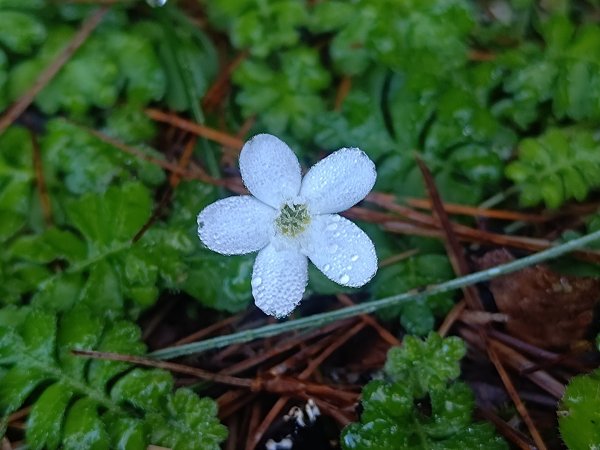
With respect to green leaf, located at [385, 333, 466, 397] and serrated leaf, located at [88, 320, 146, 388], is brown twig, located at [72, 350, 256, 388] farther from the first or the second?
green leaf, located at [385, 333, 466, 397]

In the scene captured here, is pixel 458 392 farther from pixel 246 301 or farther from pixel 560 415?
pixel 246 301

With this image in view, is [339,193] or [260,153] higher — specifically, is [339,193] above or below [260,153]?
below

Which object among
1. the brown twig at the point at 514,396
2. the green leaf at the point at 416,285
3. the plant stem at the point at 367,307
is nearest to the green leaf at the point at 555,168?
the plant stem at the point at 367,307

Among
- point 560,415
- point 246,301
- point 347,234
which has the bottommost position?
point 560,415

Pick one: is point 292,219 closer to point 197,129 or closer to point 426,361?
point 426,361

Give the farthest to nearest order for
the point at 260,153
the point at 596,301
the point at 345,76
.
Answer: the point at 345,76
the point at 596,301
the point at 260,153

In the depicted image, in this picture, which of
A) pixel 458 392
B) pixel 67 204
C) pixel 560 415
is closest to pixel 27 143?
pixel 67 204

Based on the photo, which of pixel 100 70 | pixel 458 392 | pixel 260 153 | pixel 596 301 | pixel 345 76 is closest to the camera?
pixel 260 153

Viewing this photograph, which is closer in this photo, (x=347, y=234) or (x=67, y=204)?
(x=347, y=234)
